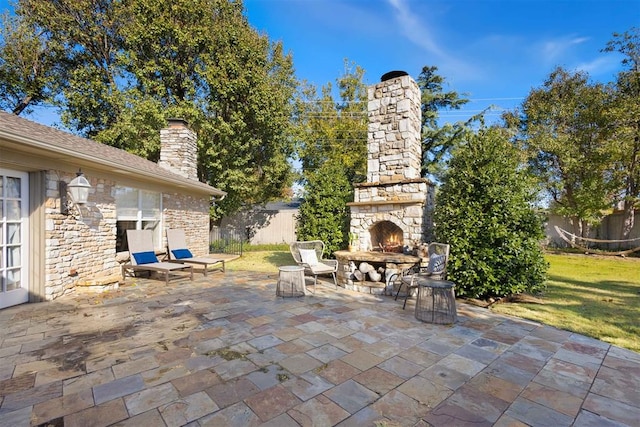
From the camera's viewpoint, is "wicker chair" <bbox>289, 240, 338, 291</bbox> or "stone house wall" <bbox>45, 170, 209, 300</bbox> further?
"wicker chair" <bbox>289, 240, 338, 291</bbox>

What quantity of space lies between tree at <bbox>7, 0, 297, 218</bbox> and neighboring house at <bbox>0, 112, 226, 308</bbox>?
18.4 feet

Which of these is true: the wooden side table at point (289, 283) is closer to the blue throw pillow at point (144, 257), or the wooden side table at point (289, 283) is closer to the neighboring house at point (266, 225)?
the blue throw pillow at point (144, 257)

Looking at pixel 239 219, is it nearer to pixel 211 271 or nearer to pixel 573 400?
pixel 211 271

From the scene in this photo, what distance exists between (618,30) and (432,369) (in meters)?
18.0

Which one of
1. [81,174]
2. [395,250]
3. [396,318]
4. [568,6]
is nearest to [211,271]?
[81,174]

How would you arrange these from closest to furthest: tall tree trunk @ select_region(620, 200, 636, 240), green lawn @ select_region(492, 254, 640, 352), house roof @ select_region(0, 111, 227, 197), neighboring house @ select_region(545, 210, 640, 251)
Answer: green lawn @ select_region(492, 254, 640, 352)
house roof @ select_region(0, 111, 227, 197)
tall tree trunk @ select_region(620, 200, 636, 240)
neighboring house @ select_region(545, 210, 640, 251)

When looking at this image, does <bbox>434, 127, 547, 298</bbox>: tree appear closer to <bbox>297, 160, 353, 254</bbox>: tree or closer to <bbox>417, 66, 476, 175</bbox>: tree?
<bbox>297, 160, 353, 254</bbox>: tree

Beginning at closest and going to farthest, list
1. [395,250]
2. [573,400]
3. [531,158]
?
[573,400], [395,250], [531,158]

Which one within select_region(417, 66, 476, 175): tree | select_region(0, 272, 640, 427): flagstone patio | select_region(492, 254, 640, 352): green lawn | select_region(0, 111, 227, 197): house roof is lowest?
select_region(492, 254, 640, 352): green lawn

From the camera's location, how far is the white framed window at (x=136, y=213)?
22.6 ft

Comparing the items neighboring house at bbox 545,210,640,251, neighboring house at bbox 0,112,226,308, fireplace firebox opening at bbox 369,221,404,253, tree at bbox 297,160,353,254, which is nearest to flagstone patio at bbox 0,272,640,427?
neighboring house at bbox 0,112,226,308

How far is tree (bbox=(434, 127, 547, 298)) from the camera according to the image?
514 centimetres

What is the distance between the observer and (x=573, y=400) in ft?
7.62

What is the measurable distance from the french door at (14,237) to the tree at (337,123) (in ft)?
42.2
